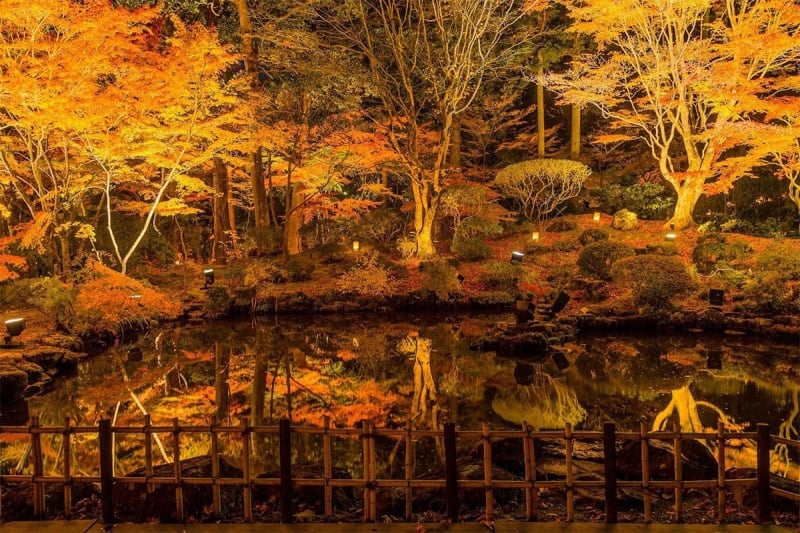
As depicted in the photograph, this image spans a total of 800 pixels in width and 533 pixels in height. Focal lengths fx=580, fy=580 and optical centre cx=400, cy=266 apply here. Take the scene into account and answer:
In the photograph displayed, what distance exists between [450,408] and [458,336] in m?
4.91

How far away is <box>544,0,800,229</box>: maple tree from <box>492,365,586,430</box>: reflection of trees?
36.9 feet

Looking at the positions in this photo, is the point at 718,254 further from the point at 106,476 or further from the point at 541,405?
the point at 106,476

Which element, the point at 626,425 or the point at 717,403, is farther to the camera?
the point at 717,403

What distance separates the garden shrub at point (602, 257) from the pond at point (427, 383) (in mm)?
3695

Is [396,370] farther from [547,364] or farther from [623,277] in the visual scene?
[623,277]

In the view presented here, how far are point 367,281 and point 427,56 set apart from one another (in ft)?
25.0

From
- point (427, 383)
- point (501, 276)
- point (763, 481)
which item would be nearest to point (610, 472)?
point (763, 481)

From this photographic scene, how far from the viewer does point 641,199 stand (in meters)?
23.2

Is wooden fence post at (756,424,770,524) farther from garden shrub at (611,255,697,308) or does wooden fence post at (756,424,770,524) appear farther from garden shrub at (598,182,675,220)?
garden shrub at (598,182,675,220)

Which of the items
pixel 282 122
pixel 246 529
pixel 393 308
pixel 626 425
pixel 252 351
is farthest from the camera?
pixel 282 122

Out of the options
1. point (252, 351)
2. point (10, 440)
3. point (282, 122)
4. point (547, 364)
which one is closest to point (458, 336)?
point (547, 364)

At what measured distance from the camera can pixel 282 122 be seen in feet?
62.7

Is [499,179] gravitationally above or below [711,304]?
above

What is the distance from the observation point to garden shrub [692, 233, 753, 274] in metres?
16.8
